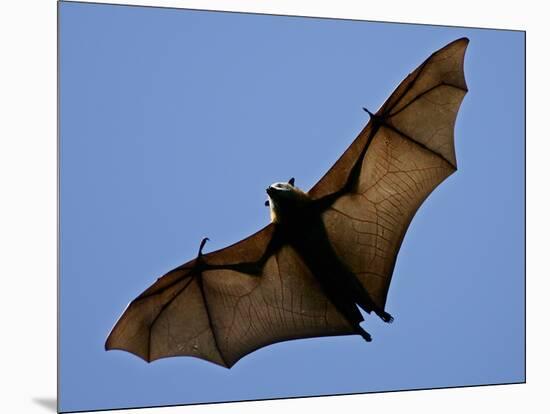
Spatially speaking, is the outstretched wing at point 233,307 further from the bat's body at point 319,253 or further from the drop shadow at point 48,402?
the drop shadow at point 48,402

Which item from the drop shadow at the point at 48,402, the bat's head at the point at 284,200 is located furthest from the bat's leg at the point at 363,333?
the drop shadow at the point at 48,402

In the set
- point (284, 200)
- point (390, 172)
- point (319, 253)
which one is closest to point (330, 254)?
point (319, 253)

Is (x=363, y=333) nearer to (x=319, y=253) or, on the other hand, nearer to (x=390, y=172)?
(x=319, y=253)

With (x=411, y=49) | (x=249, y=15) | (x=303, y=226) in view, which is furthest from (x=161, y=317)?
(x=411, y=49)

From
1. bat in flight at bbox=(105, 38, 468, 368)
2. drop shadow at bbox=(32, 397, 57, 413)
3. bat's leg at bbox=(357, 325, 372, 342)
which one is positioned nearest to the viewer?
drop shadow at bbox=(32, 397, 57, 413)

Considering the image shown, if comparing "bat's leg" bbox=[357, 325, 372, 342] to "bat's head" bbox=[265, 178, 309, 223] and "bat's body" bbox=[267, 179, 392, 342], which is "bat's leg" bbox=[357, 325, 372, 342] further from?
"bat's head" bbox=[265, 178, 309, 223]

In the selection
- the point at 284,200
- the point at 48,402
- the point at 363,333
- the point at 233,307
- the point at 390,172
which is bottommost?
the point at 48,402

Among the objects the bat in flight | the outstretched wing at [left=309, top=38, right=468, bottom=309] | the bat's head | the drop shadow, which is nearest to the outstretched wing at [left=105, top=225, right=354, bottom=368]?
the bat in flight
